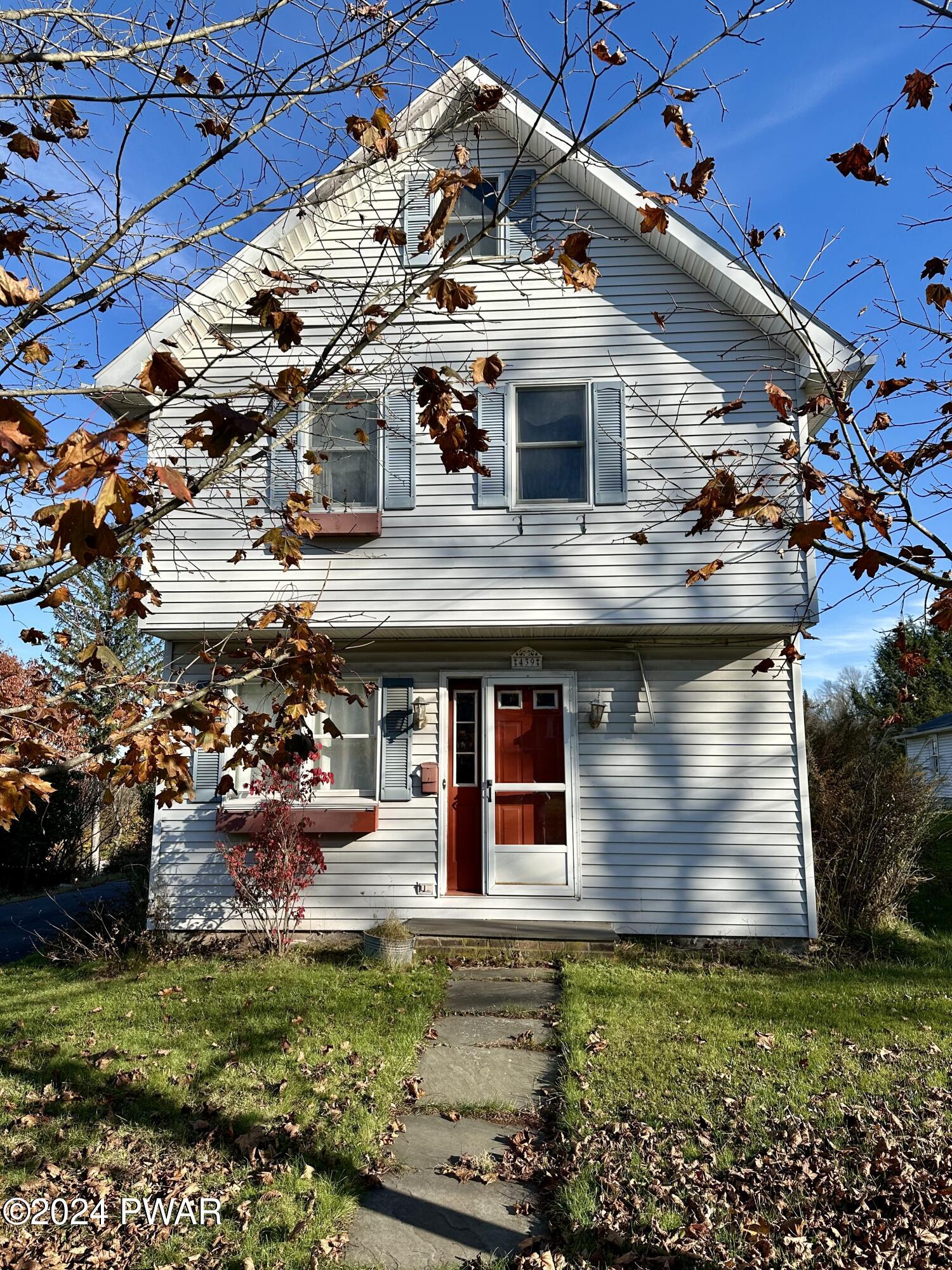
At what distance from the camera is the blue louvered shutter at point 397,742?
29.6 feet

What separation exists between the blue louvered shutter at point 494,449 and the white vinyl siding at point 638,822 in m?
1.57

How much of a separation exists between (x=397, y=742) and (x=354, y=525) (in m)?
2.35

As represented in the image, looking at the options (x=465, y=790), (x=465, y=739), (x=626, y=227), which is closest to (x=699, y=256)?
(x=626, y=227)

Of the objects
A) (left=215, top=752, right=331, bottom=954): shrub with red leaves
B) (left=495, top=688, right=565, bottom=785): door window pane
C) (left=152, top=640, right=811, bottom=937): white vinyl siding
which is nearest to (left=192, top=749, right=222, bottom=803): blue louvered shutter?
(left=152, top=640, right=811, bottom=937): white vinyl siding

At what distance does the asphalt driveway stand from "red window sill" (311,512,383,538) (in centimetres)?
458

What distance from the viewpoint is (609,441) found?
9.02 meters

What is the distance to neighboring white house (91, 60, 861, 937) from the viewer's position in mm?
8656

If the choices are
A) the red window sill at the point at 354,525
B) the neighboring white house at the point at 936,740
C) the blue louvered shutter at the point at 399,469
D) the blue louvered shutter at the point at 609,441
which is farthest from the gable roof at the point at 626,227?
the neighboring white house at the point at 936,740

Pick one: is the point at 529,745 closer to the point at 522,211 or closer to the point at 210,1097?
the point at 210,1097

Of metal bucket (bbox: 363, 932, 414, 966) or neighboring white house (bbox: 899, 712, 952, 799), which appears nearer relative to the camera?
metal bucket (bbox: 363, 932, 414, 966)

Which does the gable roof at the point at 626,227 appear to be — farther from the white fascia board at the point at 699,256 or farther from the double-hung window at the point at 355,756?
the double-hung window at the point at 355,756

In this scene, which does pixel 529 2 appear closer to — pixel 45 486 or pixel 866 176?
pixel 866 176

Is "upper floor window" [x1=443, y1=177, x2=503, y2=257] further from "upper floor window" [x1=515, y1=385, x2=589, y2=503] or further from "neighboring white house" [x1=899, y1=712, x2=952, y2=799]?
"neighboring white house" [x1=899, y1=712, x2=952, y2=799]

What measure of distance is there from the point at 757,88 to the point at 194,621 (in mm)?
6880
